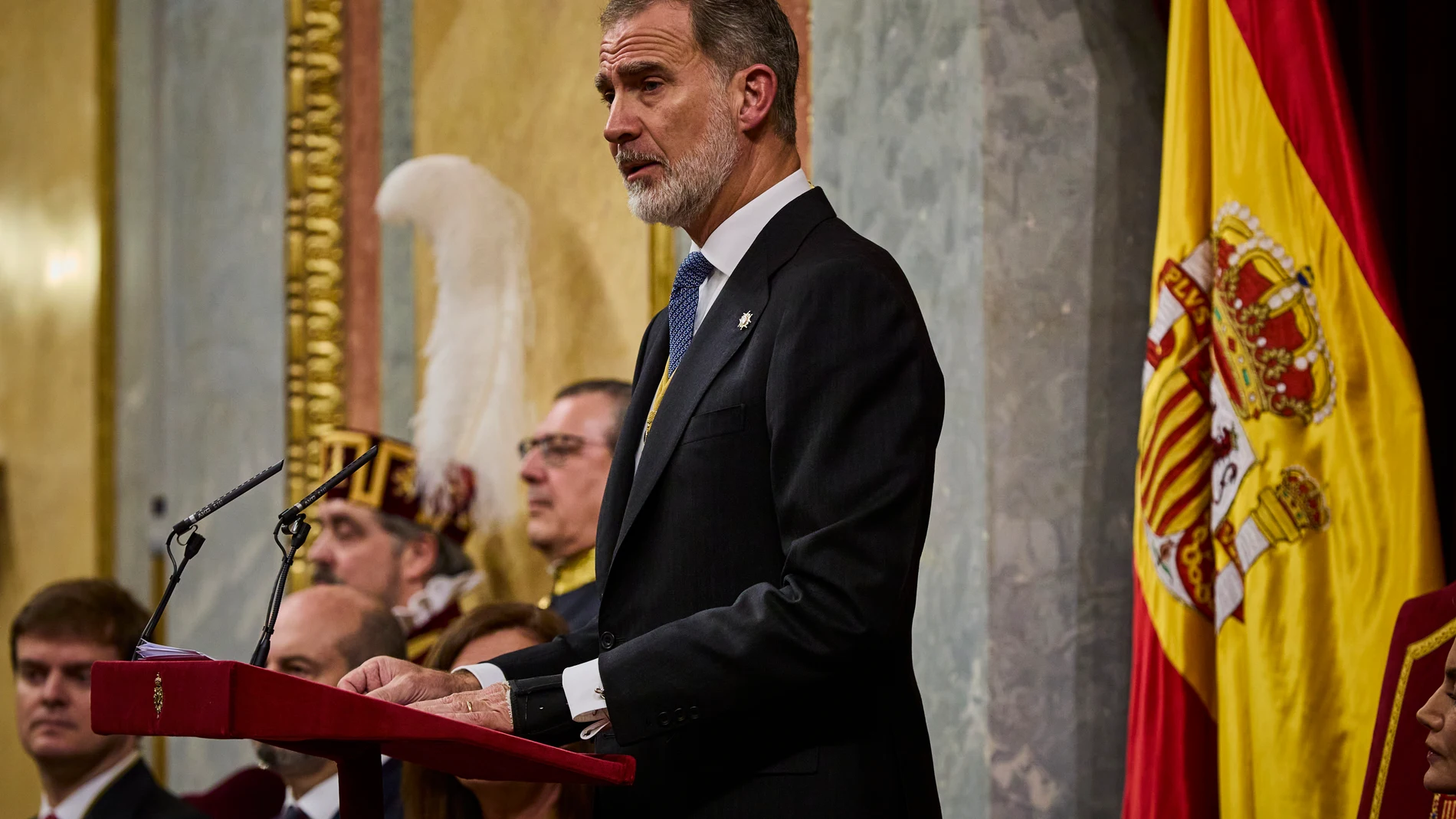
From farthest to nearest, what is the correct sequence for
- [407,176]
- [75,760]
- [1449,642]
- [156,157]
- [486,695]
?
[156,157] → [407,176] → [75,760] → [1449,642] → [486,695]

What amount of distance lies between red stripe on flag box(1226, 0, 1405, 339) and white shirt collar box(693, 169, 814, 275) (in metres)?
1.21

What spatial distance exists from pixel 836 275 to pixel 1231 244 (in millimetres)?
1324

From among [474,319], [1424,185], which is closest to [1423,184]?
[1424,185]

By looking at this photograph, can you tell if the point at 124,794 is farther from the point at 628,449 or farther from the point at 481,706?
the point at 481,706

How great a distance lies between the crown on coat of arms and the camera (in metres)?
2.72

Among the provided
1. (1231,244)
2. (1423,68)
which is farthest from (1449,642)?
(1423,68)

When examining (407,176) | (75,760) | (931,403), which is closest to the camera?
(931,403)

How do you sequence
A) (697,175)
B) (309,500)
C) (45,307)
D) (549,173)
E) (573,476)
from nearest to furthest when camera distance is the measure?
1. (309,500)
2. (697,175)
3. (573,476)
4. (549,173)
5. (45,307)

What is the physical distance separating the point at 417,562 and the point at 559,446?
73 cm

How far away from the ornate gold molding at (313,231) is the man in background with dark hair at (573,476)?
144 centimetres

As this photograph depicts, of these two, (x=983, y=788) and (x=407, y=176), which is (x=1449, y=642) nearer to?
(x=983, y=788)

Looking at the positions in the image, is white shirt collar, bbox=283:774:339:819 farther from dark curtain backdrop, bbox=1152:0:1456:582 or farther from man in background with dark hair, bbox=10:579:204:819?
dark curtain backdrop, bbox=1152:0:1456:582

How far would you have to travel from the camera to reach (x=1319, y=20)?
2.75 m

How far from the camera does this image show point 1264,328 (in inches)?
109
